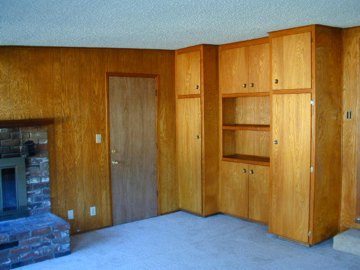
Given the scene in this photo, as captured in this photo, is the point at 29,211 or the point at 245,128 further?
the point at 245,128

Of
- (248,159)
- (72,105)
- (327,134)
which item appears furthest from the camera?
(248,159)

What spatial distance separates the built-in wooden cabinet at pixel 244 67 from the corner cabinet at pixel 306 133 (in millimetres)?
460

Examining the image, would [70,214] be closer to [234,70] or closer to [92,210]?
[92,210]

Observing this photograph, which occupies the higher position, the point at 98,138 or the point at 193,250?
the point at 98,138

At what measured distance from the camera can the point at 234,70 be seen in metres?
5.27

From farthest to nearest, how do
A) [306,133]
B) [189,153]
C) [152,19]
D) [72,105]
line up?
[189,153], [72,105], [306,133], [152,19]

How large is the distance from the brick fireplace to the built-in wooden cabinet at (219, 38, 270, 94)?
240 cm

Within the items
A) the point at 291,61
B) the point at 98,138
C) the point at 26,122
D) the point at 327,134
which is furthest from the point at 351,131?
the point at 26,122

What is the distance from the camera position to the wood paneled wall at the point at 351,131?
436 centimetres

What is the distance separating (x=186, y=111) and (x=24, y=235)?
8.64 feet

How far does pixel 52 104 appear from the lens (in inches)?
188

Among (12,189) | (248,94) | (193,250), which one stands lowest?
(193,250)

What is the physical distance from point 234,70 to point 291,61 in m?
1.09

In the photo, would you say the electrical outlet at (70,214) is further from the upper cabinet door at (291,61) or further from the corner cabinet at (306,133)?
the upper cabinet door at (291,61)
